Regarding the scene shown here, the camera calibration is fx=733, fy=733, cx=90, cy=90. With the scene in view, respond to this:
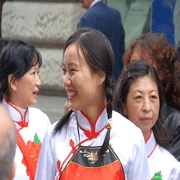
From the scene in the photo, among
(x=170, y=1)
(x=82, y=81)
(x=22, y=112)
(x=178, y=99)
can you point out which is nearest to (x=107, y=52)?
(x=82, y=81)

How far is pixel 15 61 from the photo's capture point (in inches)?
161

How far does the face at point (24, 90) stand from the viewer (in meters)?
4.05

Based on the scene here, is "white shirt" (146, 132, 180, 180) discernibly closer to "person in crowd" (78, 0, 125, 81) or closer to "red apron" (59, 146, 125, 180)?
"red apron" (59, 146, 125, 180)

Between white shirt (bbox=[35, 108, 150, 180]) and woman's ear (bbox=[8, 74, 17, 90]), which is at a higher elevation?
white shirt (bbox=[35, 108, 150, 180])

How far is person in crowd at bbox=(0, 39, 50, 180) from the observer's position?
157 inches

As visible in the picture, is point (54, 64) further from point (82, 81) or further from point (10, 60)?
point (82, 81)

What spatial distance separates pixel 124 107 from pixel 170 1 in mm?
2972

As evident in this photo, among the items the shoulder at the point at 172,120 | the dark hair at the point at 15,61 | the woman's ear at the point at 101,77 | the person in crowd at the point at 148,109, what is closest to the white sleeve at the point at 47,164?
the woman's ear at the point at 101,77

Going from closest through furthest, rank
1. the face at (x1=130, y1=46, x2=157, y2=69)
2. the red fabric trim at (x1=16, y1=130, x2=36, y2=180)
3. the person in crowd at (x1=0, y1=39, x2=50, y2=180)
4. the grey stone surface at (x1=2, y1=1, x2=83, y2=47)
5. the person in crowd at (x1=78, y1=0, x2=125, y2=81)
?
the red fabric trim at (x1=16, y1=130, x2=36, y2=180) → the face at (x1=130, y1=46, x2=157, y2=69) → the person in crowd at (x1=0, y1=39, x2=50, y2=180) → the person in crowd at (x1=78, y1=0, x2=125, y2=81) → the grey stone surface at (x1=2, y1=1, x2=83, y2=47)

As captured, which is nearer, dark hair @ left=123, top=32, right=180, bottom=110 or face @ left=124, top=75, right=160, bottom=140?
face @ left=124, top=75, right=160, bottom=140

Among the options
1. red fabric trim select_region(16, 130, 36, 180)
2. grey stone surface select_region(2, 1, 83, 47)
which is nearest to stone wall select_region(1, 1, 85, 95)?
grey stone surface select_region(2, 1, 83, 47)

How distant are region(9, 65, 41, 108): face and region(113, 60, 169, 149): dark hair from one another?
652 mm

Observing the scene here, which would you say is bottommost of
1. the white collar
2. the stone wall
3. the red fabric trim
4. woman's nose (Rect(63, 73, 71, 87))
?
the stone wall

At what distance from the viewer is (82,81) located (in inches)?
114
